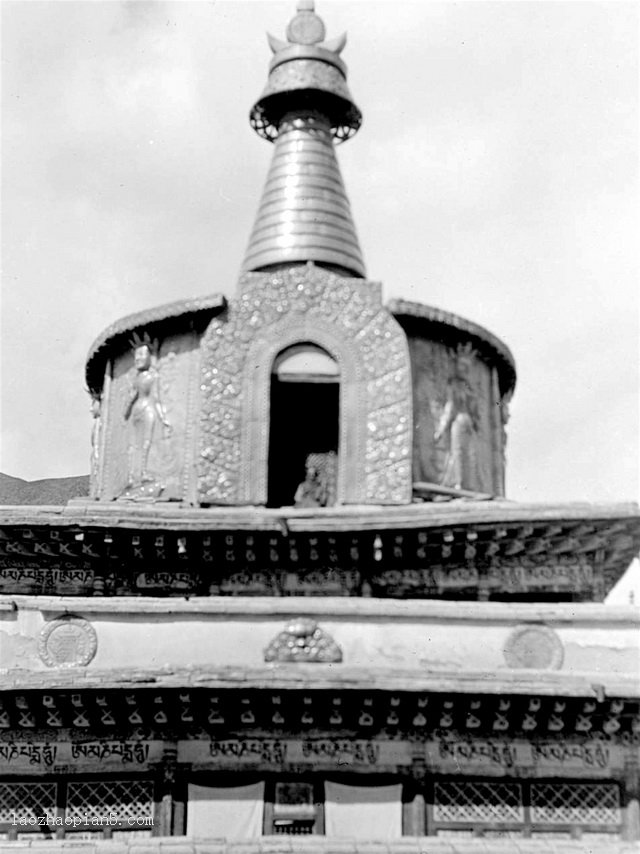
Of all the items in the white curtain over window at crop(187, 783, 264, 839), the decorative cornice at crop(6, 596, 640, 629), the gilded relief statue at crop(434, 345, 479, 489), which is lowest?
the white curtain over window at crop(187, 783, 264, 839)

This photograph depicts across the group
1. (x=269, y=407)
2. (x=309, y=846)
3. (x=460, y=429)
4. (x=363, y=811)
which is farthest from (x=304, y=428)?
(x=309, y=846)

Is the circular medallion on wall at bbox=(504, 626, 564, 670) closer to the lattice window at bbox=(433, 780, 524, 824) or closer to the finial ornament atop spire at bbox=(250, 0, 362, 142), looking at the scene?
the lattice window at bbox=(433, 780, 524, 824)

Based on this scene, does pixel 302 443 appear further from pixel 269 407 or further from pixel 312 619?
pixel 312 619

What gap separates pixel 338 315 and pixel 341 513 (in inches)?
146

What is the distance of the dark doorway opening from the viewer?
21.4m

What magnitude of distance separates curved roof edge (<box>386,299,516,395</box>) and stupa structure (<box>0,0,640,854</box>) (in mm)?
57

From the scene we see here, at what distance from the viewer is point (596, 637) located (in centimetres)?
1727

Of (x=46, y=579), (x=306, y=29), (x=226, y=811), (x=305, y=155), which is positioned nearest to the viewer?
(x=226, y=811)

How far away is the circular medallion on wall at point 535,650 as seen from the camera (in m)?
17.2

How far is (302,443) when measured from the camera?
73.9ft

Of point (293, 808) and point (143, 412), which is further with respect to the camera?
point (143, 412)

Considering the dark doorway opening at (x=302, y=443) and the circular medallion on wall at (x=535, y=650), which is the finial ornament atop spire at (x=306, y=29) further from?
the circular medallion on wall at (x=535, y=650)

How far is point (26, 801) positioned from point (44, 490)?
872 inches

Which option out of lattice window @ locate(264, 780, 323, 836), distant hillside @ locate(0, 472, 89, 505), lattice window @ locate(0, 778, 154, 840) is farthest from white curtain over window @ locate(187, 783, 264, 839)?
distant hillside @ locate(0, 472, 89, 505)
